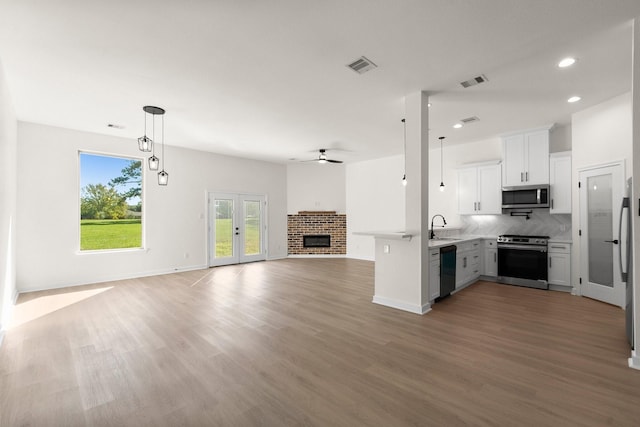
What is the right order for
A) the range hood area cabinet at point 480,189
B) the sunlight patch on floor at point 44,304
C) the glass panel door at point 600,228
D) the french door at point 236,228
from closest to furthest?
the sunlight patch on floor at point 44,304 → the glass panel door at point 600,228 → the range hood area cabinet at point 480,189 → the french door at point 236,228

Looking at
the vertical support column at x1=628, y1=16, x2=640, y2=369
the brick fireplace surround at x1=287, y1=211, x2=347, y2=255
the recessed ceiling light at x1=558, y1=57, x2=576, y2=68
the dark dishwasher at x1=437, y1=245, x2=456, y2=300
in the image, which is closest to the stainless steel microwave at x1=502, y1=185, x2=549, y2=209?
the dark dishwasher at x1=437, y1=245, x2=456, y2=300

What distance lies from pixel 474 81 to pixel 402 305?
3.16 m

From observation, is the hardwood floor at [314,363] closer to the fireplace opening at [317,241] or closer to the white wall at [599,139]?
the white wall at [599,139]

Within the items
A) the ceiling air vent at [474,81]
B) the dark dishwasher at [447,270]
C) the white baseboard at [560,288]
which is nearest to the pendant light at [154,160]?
the ceiling air vent at [474,81]

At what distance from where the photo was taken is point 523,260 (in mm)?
5582

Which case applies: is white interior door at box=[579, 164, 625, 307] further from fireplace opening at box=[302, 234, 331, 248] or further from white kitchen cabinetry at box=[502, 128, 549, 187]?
fireplace opening at box=[302, 234, 331, 248]

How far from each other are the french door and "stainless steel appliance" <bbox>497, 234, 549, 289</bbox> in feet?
20.8

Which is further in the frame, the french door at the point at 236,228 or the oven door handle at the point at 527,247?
the french door at the point at 236,228

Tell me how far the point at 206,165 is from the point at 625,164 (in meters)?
8.30

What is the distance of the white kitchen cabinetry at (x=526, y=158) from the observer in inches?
219

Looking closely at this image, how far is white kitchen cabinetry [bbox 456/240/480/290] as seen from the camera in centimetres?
527

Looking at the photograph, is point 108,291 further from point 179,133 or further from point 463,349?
point 463,349

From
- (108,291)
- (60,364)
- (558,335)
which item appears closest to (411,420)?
(558,335)

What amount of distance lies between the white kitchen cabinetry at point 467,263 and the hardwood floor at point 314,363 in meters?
0.60
